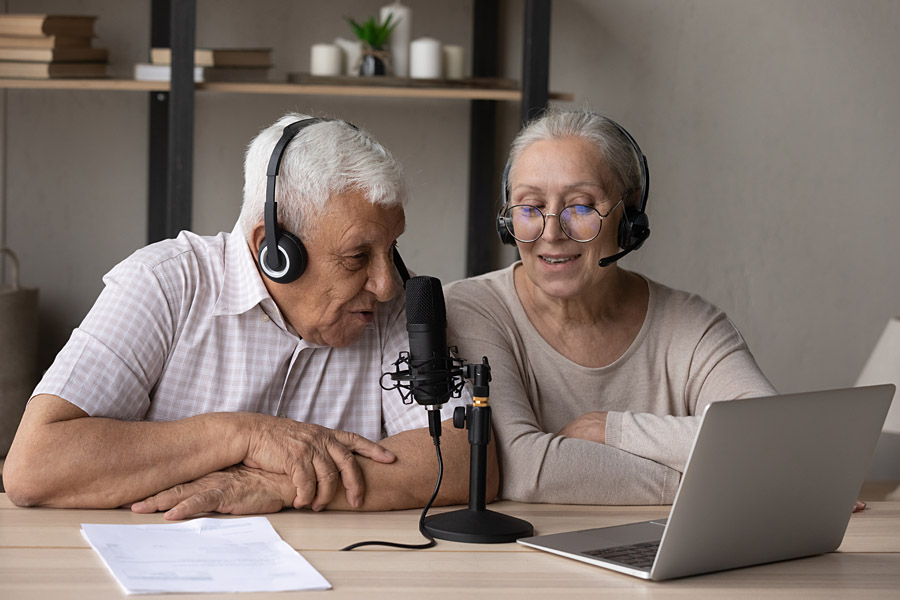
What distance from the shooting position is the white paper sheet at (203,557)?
1091mm

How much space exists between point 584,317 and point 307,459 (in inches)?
26.7

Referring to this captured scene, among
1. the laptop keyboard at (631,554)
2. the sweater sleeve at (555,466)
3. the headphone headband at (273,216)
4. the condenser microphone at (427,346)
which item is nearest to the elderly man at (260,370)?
the headphone headband at (273,216)

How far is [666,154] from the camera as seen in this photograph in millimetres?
3422

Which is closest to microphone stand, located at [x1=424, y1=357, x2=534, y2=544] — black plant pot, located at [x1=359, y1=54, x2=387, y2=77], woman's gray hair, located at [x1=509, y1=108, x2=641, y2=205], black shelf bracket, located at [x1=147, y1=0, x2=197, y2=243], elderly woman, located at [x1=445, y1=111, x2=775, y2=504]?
elderly woman, located at [x1=445, y1=111, x2=775, y2=504]

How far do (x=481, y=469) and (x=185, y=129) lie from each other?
1747mm

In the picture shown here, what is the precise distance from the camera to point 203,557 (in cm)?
118

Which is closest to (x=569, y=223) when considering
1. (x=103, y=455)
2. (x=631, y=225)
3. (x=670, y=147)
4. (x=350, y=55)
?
(x=631, y=225)

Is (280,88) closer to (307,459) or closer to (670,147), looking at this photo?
(670,147)

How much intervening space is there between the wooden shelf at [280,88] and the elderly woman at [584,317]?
108 centimetres

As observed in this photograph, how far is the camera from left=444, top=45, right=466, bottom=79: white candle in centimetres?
302

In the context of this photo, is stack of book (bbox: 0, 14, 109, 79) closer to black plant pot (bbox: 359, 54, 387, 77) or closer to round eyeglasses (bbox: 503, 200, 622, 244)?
black plant pot (bbox: 359, 54, 387, 77)

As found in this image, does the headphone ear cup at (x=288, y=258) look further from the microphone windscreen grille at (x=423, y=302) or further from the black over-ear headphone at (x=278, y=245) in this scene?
the microphone windscreen grille at (x=423, y=302)

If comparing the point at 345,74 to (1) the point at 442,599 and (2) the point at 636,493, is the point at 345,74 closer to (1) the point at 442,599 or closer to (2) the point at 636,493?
(2) the point at 636,493

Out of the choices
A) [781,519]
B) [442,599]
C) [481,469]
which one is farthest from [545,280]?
[442,599]
